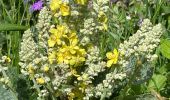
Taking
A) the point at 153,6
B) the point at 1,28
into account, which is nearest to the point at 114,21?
the point at 153,6

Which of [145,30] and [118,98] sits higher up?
[145,30]

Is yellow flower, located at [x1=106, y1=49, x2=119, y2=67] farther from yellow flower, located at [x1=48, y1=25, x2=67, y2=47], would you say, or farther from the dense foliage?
yellow flower, located at [x1=48, y1=25, x2=67, y2=47]

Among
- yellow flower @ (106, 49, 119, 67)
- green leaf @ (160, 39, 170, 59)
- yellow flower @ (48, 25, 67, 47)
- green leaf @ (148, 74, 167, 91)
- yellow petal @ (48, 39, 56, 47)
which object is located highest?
yellow flower @ (48, 25, 67, 47)

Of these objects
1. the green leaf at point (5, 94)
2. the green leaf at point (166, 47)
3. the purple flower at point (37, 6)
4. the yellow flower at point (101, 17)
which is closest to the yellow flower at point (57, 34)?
the yellow flower at point (101, 17)

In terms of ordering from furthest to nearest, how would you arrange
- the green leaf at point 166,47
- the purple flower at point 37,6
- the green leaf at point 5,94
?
1. the purple flower at point 37,6
2. the green leaf at point 166,47
3. the green leaf at point 5,94

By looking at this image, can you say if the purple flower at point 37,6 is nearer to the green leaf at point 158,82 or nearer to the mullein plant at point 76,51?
the green leaf at point 158,82

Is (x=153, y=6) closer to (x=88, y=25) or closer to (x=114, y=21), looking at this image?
(x=114, y=21)

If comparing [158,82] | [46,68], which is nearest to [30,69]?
[46,68]

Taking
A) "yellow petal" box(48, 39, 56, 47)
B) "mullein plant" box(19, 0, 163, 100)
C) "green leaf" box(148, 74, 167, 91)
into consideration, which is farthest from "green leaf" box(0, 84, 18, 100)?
"green leaf" box(148, 74, 167, 91)
